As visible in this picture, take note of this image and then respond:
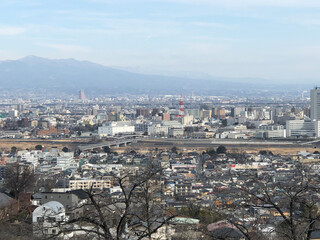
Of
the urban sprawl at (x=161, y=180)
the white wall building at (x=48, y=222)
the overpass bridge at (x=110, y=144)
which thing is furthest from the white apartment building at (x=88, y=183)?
the overpass bridge at (x=110, y=144)

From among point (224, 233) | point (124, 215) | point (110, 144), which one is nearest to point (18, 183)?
point (224, 233)

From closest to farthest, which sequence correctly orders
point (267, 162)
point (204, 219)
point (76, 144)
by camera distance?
1. point (204, 219)
2. point (267, 162)
3. point (76, 144)

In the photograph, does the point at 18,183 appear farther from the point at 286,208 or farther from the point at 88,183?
the point at 286,208

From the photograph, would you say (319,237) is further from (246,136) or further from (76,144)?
(246,136)

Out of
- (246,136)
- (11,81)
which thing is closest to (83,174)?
(246,136)

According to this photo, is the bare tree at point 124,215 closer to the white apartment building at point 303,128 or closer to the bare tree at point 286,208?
the bare tree at point 286,208

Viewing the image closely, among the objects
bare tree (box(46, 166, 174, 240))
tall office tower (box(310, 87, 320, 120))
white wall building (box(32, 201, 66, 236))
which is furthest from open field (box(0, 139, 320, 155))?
bare tree (box(46, 166, 174, 240))

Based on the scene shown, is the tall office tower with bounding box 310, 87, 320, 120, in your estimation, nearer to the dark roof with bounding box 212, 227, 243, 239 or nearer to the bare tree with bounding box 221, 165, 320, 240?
the dark roof with bounding box 212, 227, 243, 239

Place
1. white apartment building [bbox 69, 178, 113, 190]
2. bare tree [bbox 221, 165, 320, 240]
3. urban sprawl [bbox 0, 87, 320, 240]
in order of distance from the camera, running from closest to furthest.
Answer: bare tree [bbox 221, 165, 320, 240]
urban sprawl [bbox 0, 87, 320, 240]
white apartment building [bbox 69, 178, 113, 190]
